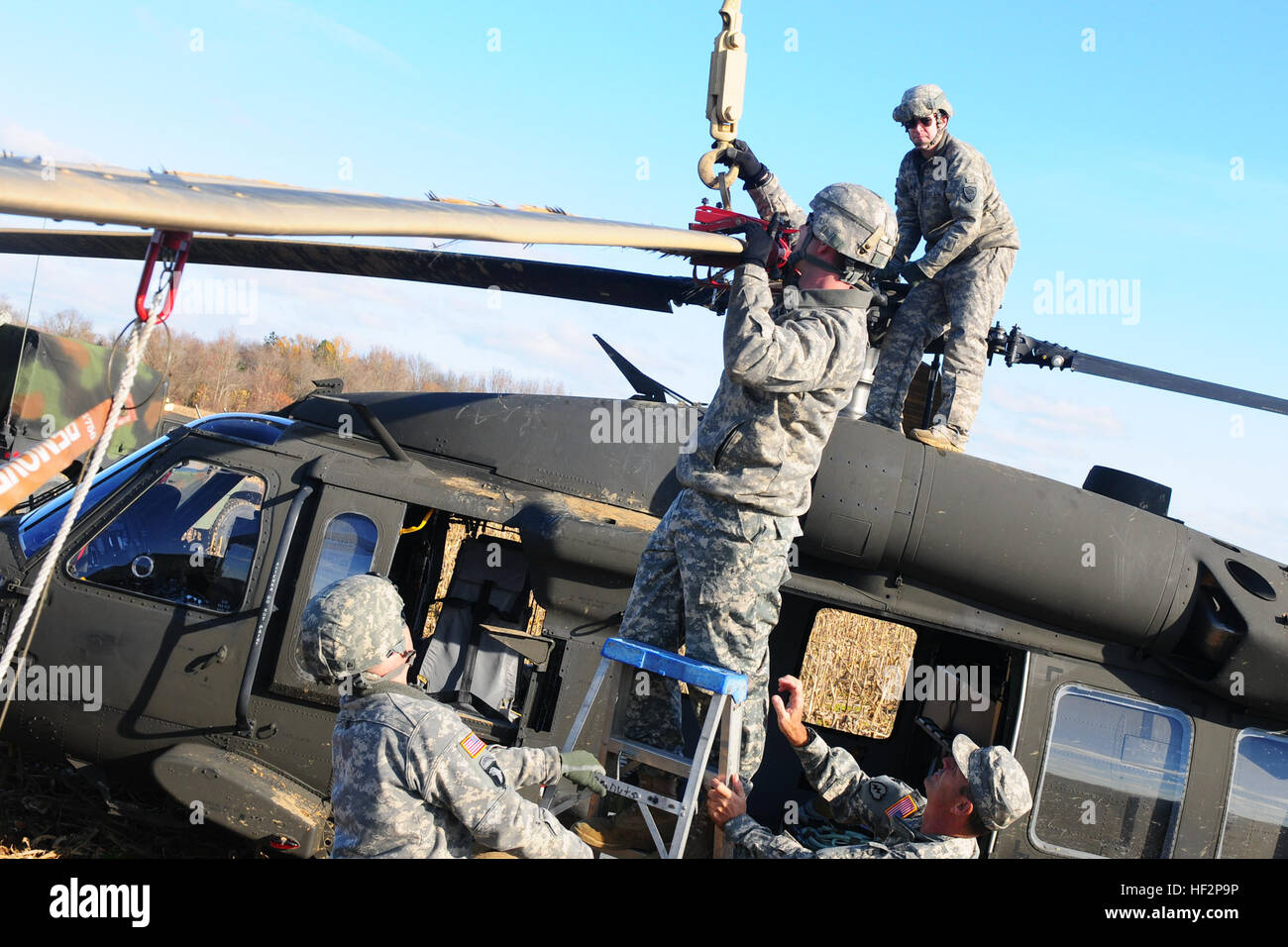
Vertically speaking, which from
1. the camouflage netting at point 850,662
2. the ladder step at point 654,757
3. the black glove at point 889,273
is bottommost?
the camouflage netting at point 850,662

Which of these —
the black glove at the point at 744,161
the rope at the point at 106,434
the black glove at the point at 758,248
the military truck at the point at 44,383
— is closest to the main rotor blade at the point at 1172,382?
the black glove at the point at 744,161

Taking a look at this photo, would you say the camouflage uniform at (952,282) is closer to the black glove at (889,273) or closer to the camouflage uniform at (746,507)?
the black glove at (889,273)

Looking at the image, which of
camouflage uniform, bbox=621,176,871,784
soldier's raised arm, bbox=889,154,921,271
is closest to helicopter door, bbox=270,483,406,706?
camouflage uniform, bbox=621,176,871,784

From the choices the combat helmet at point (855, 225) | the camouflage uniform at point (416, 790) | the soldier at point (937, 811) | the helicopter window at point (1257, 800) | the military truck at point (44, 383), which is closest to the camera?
the camouflage uniform at point (416, 790)

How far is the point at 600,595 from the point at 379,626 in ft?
7.20

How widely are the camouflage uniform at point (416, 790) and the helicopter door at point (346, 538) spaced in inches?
88.0

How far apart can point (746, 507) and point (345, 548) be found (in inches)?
86.1

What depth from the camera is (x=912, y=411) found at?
584 cm

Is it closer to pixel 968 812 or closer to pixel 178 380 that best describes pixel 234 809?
pixel 968 812

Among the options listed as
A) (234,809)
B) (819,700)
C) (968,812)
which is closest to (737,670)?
(968,812)

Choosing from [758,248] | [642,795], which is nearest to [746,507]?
[758,248]

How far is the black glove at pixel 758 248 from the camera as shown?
12.8 feet

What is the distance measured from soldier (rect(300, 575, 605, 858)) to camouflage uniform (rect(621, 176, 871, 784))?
112 centimetres

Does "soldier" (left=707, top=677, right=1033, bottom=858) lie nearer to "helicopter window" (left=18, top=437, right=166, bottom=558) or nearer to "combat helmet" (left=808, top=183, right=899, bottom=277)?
"combat helmet" (left=808, top=183, right=899, bottom=277)
